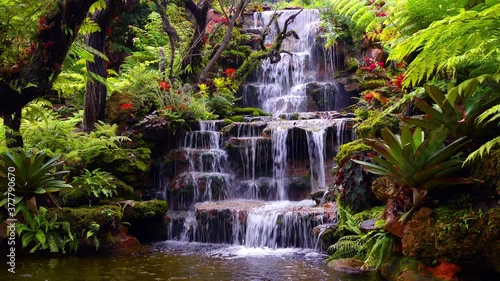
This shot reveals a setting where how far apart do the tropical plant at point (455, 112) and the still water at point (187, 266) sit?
1.80m

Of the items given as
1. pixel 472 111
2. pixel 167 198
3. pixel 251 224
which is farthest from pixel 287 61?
pixel 472 111

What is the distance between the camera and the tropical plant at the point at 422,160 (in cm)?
443

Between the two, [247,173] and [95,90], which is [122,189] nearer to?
[247,173]

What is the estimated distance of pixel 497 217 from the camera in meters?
3.88

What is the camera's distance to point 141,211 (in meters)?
7.87

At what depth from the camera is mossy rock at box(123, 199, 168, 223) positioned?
25.5 feet

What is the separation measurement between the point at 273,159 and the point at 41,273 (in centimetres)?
571

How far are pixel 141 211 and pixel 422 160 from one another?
5.06 metres

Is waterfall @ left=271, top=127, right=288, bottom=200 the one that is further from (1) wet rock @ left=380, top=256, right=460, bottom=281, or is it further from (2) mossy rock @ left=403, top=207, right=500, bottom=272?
(2) mossy rock @ left=403, top=207, right=500, bottom=272

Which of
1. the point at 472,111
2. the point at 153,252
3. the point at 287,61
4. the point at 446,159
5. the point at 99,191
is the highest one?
the point at 287,61

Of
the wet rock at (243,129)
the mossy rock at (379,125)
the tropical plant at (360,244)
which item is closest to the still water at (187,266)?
the tropical plant at (360,244)

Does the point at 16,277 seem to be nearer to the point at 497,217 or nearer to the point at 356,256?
the point at 356,256

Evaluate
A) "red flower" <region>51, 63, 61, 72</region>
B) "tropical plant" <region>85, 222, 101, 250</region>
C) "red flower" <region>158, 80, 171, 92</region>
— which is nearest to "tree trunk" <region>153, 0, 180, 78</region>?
"red flower" <region>158, 80, 171, 92</region>

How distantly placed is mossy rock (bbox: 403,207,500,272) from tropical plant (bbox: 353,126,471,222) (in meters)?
0.21
